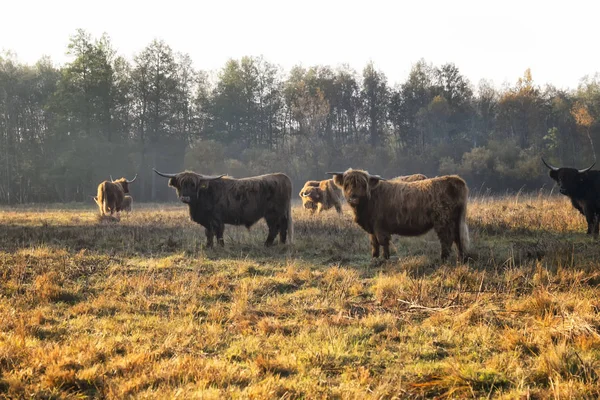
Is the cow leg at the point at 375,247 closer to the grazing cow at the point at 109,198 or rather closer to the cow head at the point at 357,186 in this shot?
the cow head at the point at 357,186

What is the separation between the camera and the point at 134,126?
40156 mm

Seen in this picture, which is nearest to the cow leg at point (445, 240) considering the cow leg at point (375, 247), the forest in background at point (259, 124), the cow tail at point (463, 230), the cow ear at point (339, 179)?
the cow tail at point (463, 230)

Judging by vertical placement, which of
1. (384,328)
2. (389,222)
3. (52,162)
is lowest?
(384,328)

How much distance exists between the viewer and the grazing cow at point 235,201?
1017 centimetres

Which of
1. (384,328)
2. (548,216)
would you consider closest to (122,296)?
(384,328)

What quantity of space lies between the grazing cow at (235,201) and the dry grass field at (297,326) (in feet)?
6.21

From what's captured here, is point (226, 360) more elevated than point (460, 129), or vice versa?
point (460, 129)

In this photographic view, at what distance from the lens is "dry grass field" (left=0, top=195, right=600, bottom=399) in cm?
324

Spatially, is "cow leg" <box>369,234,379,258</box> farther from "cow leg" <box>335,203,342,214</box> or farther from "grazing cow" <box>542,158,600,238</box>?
"cow leg" <box>335,203,342,214</box>

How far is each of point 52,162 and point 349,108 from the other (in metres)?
27.0

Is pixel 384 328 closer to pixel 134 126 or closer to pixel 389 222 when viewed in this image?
pixel 389 222

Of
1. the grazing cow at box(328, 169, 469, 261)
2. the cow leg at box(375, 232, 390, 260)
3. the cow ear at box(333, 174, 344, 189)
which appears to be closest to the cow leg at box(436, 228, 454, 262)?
the grazing cow at box(328, 169, 469, 261)

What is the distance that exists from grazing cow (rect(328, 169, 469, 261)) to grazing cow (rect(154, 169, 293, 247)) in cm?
236

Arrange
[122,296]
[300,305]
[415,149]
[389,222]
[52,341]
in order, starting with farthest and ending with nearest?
1. [415,149]
2. [389,222]
3. [122,296]
4. [300,305]
5. [52,341]
